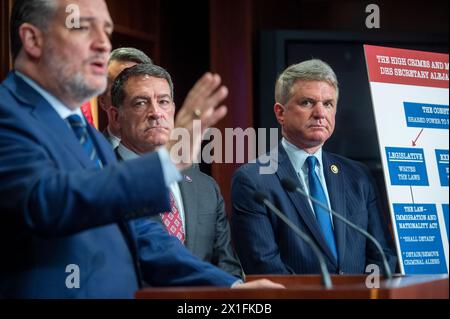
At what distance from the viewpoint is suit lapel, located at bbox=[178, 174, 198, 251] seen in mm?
3490

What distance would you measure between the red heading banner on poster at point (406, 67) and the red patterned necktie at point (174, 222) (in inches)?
39.1

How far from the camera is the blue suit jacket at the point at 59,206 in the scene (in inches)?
81.4

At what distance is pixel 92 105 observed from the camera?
459 centimetres

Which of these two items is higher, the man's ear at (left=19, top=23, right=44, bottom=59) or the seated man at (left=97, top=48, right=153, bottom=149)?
the seated man at (left=97, top=48, right=153, bottom=149)

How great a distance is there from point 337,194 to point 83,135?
161 cm

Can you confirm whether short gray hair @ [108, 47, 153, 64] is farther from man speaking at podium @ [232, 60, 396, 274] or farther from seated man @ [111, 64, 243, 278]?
man speaking at podium @ [232, 60, 396, 274]

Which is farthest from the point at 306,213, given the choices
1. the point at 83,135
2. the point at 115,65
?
the point at 83,135

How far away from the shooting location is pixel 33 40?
7.97ft

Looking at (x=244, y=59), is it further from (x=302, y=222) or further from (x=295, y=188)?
(x=295, y=188)

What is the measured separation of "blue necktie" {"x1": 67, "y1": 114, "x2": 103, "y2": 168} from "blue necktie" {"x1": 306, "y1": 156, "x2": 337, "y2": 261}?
1431mm

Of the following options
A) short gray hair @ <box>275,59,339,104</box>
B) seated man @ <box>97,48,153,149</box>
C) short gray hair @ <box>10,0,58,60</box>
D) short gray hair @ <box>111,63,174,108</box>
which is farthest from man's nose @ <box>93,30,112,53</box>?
short gray hair @ <box>275,59,339,104</box>

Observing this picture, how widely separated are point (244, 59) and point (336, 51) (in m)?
0.65

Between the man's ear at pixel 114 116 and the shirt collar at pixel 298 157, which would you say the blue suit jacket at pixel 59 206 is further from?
the shirt collar at pixel 298 157

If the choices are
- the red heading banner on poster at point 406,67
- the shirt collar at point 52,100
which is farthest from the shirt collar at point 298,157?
the shirt collar at point 52,100
